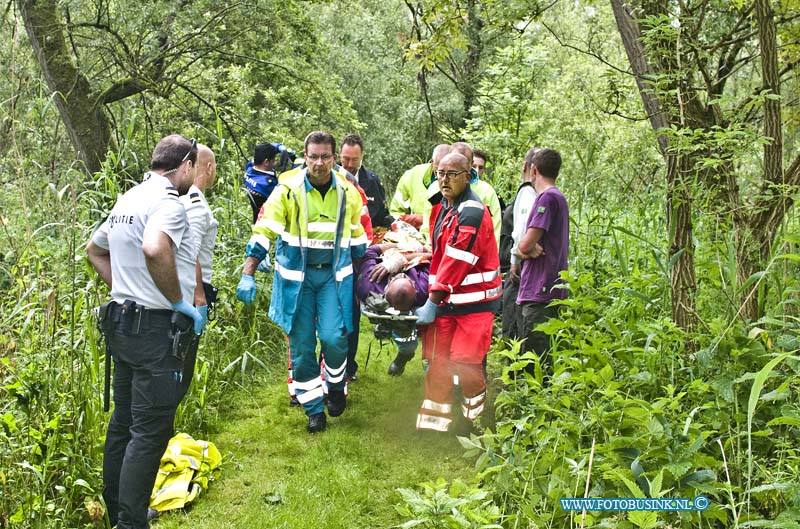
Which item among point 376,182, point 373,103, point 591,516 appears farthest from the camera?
point 373,103

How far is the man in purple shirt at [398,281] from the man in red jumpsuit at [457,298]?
0.18m

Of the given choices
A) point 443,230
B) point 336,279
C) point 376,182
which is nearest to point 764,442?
point 443,230

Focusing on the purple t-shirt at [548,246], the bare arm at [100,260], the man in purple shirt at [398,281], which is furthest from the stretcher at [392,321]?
the bare arm at [100,260]

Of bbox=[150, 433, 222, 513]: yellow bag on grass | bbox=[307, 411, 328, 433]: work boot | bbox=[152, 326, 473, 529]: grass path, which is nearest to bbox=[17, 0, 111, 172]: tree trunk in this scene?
bbox=[152, 326, 473, 529]: grass path

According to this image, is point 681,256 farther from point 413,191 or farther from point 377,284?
point 413,191

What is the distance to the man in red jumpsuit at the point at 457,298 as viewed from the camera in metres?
4.73

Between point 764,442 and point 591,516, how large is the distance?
1.01 m

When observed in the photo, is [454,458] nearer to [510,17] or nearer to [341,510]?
[341,510]

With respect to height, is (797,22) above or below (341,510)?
above

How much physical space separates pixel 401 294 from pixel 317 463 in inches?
52.6

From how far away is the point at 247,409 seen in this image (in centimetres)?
561

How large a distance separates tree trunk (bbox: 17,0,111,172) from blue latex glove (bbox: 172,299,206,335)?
5.99 meters

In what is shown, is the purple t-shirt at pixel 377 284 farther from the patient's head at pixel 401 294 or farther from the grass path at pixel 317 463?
the grass path at pixel 317 463

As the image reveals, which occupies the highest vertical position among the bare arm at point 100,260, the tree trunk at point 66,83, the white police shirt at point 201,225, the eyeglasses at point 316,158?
the tree trunk at point 66,83
